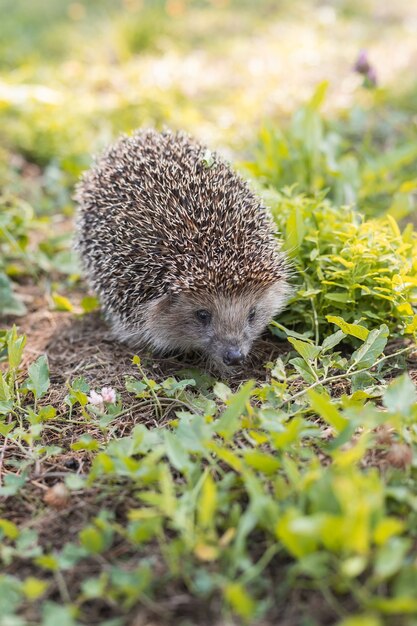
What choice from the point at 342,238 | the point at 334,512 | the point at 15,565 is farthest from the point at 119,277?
the point at 334,512

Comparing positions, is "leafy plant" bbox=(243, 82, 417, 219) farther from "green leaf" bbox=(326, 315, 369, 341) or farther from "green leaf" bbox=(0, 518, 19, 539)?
"green leaf" bbox=(0, 518, 19, 539)

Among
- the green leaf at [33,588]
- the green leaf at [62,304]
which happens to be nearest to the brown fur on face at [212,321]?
the green leaf at [62,304]

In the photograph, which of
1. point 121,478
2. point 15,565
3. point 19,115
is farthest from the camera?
point 19,115

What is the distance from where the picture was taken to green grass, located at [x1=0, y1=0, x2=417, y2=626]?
7.87ft

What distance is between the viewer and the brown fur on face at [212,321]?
14.0 feet

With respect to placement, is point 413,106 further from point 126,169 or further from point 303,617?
point 303,617

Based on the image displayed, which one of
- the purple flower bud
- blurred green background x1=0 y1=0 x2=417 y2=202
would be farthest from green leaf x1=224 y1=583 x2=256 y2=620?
the purple flower bud

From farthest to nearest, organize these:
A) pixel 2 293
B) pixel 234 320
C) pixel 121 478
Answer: pixel 2 293 < pixel 234 320 < pixel 121 478

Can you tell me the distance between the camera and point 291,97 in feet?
28.1

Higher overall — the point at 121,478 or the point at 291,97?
the point at 291,97

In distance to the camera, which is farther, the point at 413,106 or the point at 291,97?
the point at 291,97

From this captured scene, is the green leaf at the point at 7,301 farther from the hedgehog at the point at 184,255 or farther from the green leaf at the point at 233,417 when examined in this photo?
the green leaf at the point at 233,417

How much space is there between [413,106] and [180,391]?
5793 mm

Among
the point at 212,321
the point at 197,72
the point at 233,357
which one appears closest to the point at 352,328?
the point at 233,357
